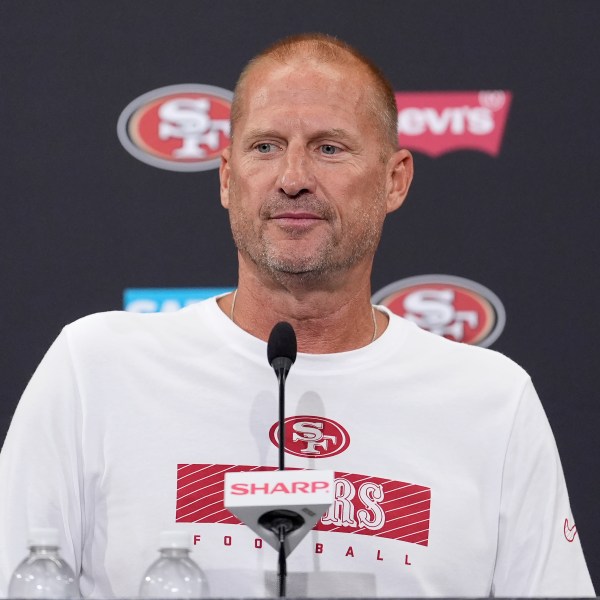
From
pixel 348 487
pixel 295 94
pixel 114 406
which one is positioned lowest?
pixel 348 487

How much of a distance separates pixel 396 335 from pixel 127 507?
0.58 metres

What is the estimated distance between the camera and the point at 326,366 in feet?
6.73

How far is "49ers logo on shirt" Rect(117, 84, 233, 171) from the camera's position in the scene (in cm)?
263

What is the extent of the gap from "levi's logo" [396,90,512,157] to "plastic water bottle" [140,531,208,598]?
1.39m

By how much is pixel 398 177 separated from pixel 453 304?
1.34ft

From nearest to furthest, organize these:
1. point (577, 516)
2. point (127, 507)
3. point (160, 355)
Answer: point (127, 507)
point (160, 355)
point (577, 516)

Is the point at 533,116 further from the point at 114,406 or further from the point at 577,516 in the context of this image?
the point at 114,406

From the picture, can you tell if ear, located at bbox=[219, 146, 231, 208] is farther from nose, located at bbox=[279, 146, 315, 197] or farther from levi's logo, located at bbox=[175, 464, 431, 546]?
levi's logo, located at bbox=[175, 464, 431, 546]

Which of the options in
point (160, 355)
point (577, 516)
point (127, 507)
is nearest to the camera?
point (127, 507)

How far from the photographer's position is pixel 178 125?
105 inches

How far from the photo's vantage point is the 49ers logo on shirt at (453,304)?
2.56 metres

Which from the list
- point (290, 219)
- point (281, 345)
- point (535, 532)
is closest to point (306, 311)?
point (290, 219)

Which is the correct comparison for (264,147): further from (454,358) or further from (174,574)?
(174,574)

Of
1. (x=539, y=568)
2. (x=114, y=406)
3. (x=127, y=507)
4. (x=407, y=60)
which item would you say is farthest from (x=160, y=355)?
(x=407, y=60)
